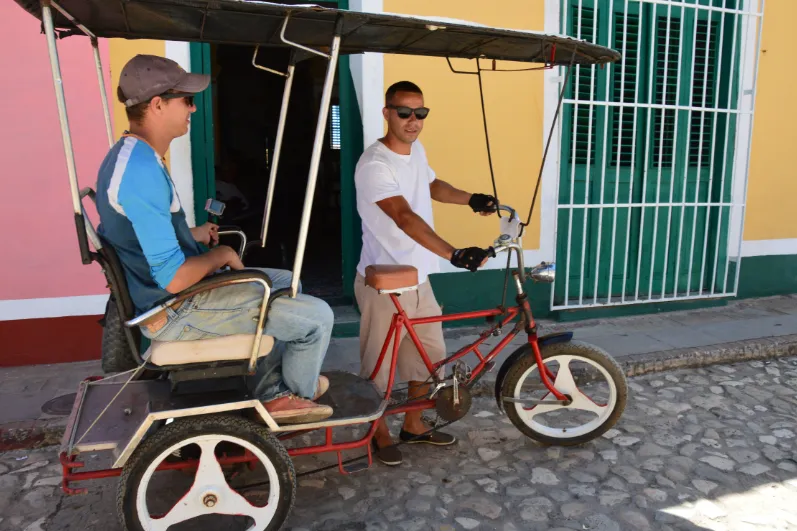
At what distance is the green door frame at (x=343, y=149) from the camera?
4691 mm

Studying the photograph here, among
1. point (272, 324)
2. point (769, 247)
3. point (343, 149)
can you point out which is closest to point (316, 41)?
point (272, 324)

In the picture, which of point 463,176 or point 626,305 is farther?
point 626,305

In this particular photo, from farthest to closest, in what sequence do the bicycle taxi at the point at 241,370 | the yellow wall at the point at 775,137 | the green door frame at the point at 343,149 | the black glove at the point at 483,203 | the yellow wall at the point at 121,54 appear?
the yellow wall at the point at 775,137 → the green door frame at the point at 343,149 → the yellow wall at the point at 121,54 → the black glove at the point at 483,203 → the bicycle taxi at the point at 241,370

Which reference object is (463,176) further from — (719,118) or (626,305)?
(719,118)

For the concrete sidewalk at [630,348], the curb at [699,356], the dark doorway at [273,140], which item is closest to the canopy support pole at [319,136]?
the concrete sidewalk at [630,348]

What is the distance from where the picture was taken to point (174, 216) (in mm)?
2676

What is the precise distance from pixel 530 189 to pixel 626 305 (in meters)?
1.46

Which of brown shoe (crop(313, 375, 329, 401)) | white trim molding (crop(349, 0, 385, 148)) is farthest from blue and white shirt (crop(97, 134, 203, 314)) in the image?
white trim molding (crop(349, 0, 385, 148))

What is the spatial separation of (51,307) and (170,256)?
267 centimetres

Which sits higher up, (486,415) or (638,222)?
(638,222)

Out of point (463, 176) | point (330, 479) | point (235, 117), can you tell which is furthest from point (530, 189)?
point (235, 117)

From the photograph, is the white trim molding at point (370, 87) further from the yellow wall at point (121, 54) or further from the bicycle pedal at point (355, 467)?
the bicycle pedal at point (355, 467)

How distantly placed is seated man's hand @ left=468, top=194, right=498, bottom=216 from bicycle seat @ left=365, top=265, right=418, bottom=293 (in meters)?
0.63

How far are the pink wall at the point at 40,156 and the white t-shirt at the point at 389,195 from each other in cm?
221
